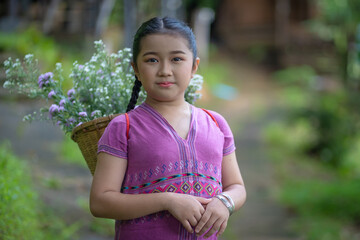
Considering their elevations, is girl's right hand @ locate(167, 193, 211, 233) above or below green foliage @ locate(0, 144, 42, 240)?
above

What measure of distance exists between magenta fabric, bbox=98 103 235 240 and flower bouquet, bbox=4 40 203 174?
1.29 ft

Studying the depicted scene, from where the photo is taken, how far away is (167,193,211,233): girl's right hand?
1.74 m

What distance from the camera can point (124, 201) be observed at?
5.82 ft

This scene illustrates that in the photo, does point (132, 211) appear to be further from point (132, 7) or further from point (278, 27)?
point (278, 27)

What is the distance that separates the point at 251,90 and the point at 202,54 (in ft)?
7.25

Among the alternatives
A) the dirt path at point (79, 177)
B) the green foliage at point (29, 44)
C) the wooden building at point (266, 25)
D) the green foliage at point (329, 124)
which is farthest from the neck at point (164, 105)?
the wooden building at point (266, 25)

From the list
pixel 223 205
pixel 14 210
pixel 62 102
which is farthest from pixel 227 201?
pixel 14 210

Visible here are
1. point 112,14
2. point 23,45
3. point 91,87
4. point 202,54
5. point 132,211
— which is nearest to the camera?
point 132,211

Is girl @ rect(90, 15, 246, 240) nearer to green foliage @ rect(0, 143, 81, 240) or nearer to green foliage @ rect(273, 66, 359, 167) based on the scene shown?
green foliage @ rect(0, 143, 81, 240)

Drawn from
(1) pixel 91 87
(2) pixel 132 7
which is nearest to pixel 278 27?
(2) pixel 132 7

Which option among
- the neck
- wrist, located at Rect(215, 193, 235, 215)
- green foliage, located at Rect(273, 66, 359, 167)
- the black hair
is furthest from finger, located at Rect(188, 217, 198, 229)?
green foliage, located at Rect(273, 66, 359, 167)

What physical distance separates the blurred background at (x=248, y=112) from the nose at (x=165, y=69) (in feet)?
4.17

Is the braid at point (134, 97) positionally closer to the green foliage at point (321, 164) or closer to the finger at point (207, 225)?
the finger at point (207, 225)

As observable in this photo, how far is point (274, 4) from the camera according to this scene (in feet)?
57.4
